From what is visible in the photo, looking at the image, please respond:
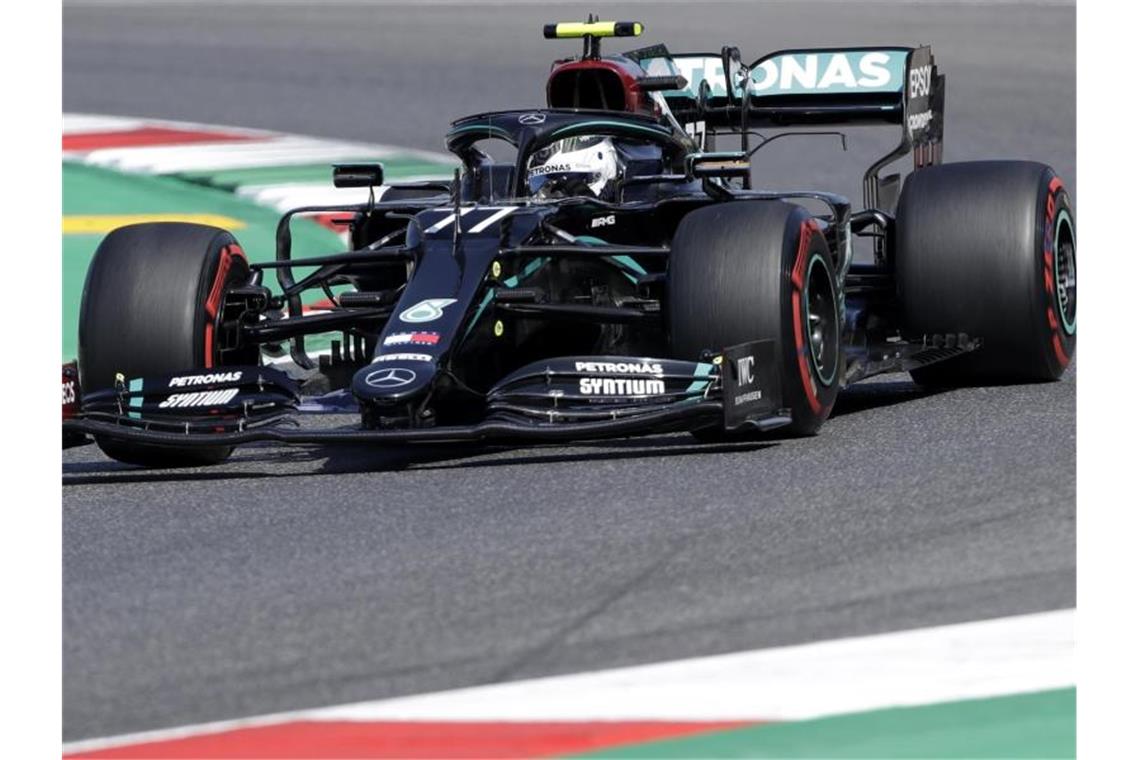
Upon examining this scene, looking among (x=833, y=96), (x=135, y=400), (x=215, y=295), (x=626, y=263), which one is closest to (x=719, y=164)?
(x=626, y=263)

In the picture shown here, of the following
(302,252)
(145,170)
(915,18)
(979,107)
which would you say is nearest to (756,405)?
(302,252)

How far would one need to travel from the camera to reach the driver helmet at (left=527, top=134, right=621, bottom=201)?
967 centimetres

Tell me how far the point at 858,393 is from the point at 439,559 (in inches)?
145

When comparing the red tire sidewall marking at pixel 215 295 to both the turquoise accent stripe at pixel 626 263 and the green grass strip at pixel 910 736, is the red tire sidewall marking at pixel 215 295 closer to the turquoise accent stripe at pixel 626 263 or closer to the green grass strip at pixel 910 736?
the turquoise accent stripe at pixel 626 263

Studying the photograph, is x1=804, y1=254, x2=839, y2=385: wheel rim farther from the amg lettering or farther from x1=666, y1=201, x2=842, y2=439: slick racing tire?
the amg lettering

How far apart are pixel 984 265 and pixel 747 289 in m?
1.55

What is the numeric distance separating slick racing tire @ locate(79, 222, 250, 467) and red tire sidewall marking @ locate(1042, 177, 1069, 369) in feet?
11.0

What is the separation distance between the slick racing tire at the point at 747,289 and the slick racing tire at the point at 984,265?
43.3 inches

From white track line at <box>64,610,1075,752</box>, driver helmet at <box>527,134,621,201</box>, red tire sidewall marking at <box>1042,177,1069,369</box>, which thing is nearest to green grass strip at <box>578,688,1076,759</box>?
white track line at <box>64,610,1075,752</box>

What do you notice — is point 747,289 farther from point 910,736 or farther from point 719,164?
point 910,736

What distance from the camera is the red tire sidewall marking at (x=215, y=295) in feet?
29.7

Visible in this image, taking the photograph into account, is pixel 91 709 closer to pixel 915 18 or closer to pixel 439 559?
pixel 439 559

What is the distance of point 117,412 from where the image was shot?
8.70 m

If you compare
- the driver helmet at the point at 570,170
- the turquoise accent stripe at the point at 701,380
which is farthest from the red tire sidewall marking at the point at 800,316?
the driver helmet at the point at 570,170
